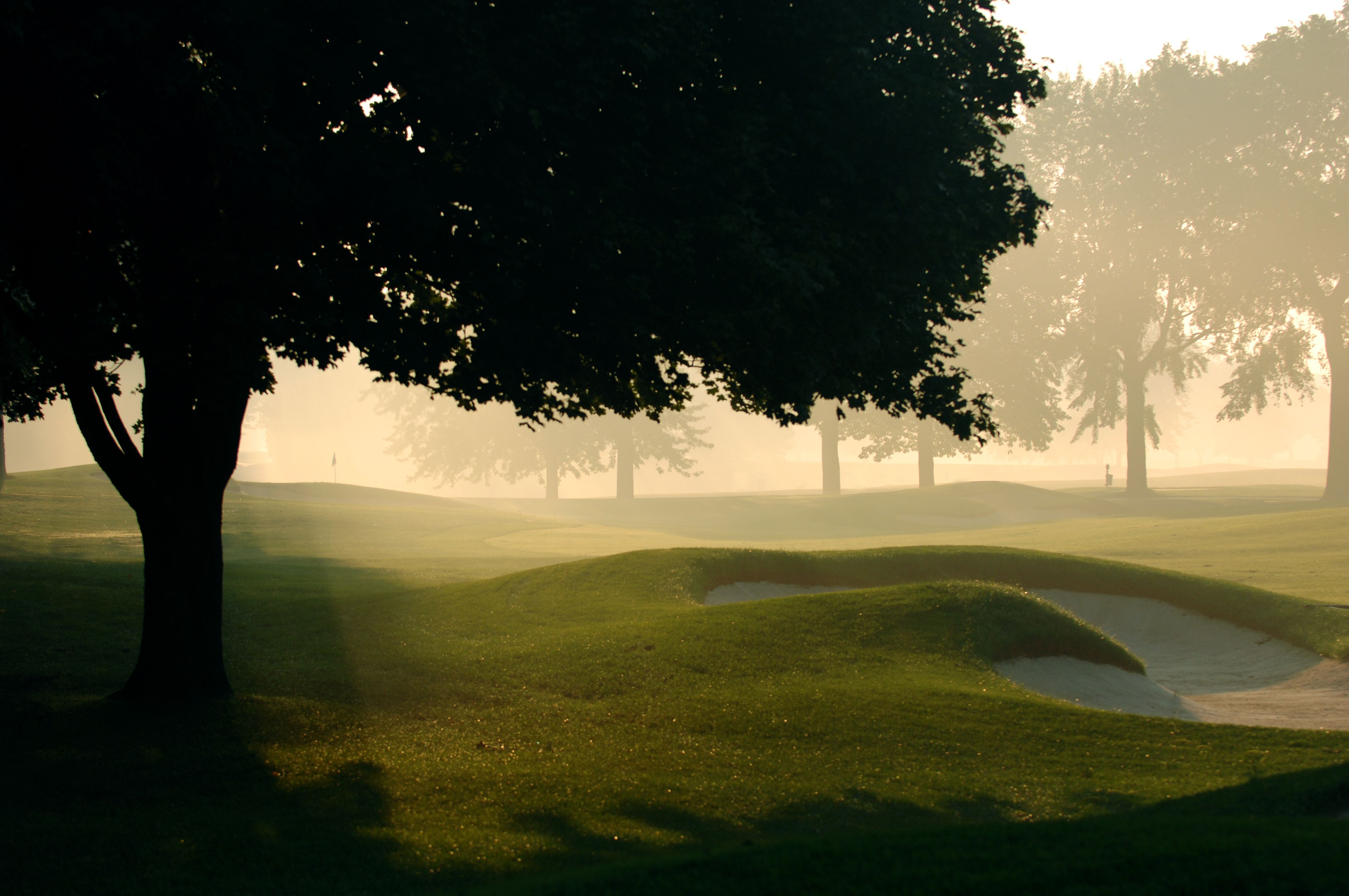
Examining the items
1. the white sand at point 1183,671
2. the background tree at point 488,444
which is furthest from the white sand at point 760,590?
the background tree at point 488,444

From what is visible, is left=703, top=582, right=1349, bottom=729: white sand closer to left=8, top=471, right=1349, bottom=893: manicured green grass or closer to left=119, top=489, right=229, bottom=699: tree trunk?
left=8, top=471, right=1349, bottom=893: manicured green grass

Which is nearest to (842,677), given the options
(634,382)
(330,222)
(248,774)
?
(634,382)

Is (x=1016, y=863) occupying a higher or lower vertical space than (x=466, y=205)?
lower

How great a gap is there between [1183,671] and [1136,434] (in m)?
37.3

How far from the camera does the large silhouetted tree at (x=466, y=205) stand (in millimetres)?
7418

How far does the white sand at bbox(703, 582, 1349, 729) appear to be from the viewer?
1258 cm

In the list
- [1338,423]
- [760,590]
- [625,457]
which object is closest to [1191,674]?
[760,590]

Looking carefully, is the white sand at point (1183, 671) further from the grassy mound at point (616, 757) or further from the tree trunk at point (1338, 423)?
the tree trunk at point (1338, 423)

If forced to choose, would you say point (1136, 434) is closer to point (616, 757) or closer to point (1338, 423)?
point (1338, 423)

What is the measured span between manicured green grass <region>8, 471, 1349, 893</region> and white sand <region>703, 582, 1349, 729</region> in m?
0.39

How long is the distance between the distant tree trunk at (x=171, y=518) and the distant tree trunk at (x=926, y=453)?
43373 mm

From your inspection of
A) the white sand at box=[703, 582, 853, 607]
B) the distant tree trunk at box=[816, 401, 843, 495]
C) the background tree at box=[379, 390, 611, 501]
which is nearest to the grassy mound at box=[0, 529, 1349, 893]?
the white sand at box=[703, 582, 853, 607]

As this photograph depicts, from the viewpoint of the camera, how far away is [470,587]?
18031 millimetres

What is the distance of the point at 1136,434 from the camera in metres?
49.2
